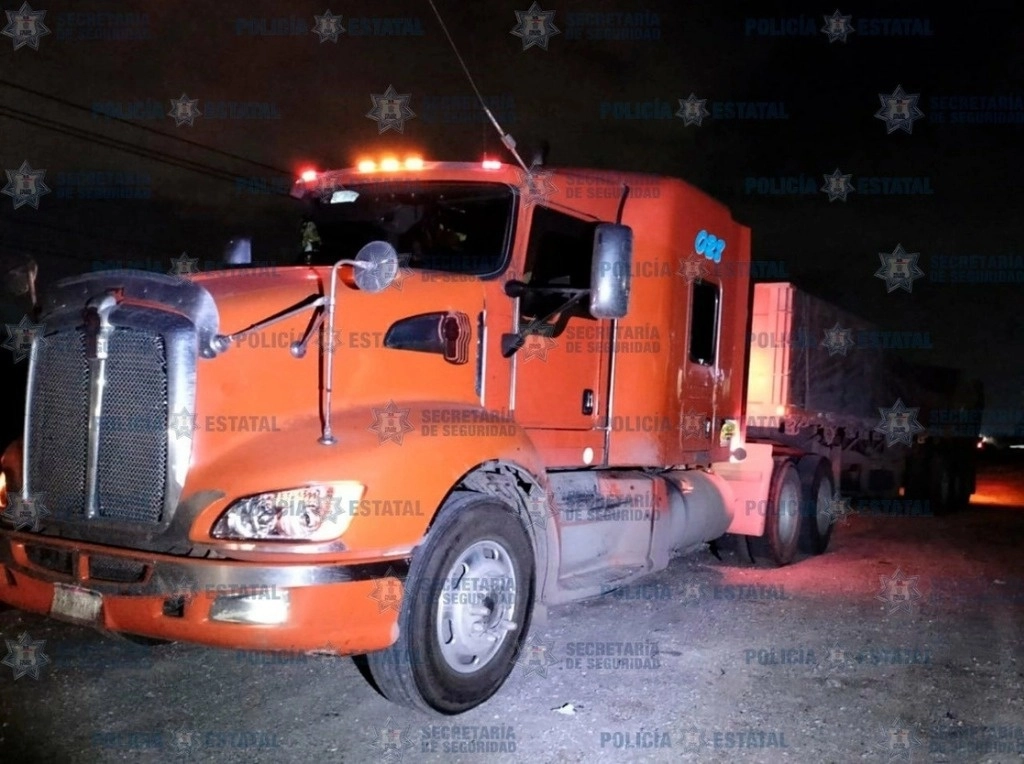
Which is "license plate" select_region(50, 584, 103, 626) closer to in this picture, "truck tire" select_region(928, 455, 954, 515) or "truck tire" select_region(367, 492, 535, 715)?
"truck tire" select_region(367, 492, 535, 715)

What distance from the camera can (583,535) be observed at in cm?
586

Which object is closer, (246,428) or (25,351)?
(246,428)

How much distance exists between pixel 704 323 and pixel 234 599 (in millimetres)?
4823

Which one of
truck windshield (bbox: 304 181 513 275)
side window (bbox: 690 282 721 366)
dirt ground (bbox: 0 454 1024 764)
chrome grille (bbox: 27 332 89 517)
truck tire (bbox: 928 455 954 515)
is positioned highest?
truck windshield (bbox: 304 181 513 275)

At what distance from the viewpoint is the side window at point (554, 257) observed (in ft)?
18.3

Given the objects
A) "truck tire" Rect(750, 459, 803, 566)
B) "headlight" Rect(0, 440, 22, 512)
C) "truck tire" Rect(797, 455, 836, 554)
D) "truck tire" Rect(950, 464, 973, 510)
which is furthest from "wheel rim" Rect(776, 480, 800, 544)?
"truck tire" Rect(950, 464, 973, 510)

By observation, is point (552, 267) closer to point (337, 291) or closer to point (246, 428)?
point (337, 291)

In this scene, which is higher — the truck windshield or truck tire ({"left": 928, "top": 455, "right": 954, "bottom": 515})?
the truck windshield

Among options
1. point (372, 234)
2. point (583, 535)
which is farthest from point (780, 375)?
point (372, 234)

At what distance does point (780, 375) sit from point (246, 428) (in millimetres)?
6793

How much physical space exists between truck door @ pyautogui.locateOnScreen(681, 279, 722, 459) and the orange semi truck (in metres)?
0.86

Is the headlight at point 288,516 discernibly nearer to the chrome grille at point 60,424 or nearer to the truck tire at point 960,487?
the chrome grille at point 60,424

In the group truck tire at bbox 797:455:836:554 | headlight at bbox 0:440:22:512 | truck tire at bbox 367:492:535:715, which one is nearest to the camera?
truck tire at bbox 367:492:535:715

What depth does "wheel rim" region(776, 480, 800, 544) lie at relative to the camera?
360 inches
